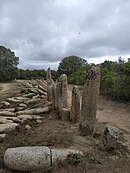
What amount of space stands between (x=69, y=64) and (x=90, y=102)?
32761mm

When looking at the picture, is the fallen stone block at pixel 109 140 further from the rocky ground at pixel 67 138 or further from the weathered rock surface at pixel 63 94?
the weathered rock surface at pixel 63 94

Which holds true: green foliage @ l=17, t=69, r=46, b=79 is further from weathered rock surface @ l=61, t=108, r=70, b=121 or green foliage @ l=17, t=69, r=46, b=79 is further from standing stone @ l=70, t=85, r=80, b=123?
standing stone @ l=70, t=85, r=80, b=123

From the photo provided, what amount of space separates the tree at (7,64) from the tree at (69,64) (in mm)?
7228

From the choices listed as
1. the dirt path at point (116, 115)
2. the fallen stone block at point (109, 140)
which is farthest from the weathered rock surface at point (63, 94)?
the fallen stone block at point (109, 140)

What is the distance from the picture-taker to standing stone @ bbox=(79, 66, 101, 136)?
24.0ft

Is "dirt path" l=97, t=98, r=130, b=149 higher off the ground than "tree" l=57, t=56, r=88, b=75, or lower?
lower

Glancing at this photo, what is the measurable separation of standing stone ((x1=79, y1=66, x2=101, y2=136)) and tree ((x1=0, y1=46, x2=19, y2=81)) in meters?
31.8

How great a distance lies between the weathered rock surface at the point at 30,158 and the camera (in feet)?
18.1

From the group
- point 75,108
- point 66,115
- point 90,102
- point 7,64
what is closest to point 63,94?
point 66,115

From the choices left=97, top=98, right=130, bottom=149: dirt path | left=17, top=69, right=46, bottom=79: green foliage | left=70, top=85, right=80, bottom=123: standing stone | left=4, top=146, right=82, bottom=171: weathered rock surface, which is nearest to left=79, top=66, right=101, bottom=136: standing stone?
left=97, top=98, right=130, bottom=149: dirt path

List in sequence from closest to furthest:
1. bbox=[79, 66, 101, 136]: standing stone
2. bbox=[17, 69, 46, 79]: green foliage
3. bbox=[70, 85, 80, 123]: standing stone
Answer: bbox=[79, 66, 101, 136]: standing stone < bbox=[70, 85, 80, 123]: standing stone < bbox=[17, 69, 46, 79]: green foliage

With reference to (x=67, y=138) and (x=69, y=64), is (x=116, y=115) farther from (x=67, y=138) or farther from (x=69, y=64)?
(x=69, y=64)

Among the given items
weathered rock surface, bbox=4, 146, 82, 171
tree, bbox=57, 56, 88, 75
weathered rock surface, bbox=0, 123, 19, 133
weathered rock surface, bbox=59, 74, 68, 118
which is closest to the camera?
weathered rock surface, bbox=4, 146, 82, 171

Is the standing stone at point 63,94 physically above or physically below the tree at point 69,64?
below
